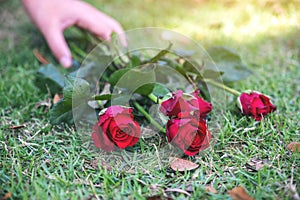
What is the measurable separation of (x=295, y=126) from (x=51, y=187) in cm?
81

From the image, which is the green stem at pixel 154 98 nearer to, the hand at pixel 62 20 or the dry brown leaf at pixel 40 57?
the hand at pixel 62 20

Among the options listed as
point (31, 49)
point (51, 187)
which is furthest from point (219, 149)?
point (31, 49)

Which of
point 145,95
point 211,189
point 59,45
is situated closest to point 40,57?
point 59,45

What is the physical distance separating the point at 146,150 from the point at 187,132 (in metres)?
0.19

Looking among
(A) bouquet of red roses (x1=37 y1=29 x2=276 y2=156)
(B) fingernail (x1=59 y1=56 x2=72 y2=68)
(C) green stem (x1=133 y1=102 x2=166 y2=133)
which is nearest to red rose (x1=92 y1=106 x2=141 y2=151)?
(A) bouquet of red roses (x1=37 y1=29 x2=276 y2=156)

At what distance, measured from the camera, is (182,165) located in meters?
1.00

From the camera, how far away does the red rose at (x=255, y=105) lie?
1.16 metres

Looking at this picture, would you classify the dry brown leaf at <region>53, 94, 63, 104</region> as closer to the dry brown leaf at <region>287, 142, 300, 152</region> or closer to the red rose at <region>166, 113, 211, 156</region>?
the red rose at <region>166, 113, 211, 156</region>

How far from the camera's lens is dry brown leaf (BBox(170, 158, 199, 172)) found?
0.99 m

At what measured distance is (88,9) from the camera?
1.69 meters

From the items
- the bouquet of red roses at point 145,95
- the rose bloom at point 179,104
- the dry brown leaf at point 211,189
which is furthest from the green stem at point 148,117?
the dry brown leaf at point 211,189

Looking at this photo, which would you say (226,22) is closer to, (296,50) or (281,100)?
(296,50)

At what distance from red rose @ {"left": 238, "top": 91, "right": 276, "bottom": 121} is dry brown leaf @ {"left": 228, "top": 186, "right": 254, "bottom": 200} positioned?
1.16 ft

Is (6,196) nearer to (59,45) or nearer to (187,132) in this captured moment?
(187,132)
